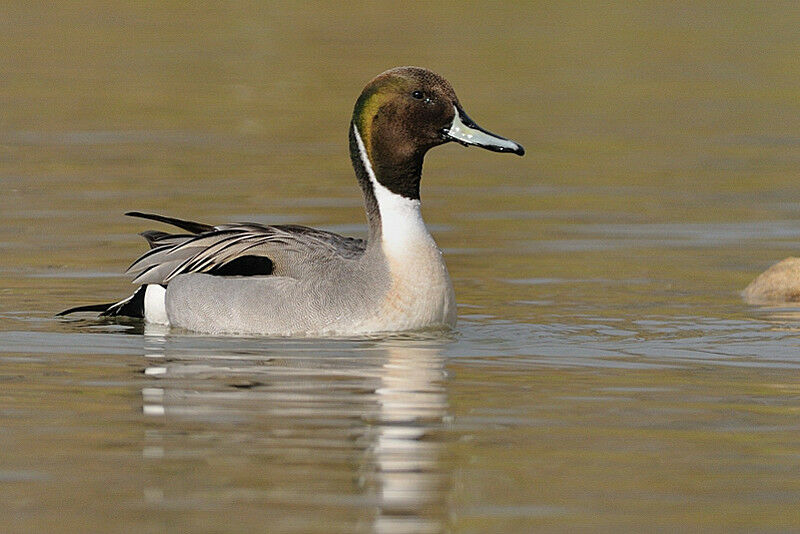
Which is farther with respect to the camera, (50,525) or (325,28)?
(325,28)

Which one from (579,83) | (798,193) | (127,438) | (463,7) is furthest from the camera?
(463,7)

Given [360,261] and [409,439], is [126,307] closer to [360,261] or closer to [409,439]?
[360,261]

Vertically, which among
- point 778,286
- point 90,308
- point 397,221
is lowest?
point 90,308

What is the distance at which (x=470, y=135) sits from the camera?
1087cm

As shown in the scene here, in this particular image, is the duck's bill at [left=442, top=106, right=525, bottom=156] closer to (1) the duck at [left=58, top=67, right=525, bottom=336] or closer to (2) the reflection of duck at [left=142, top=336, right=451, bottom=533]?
(1) the duck at [left=58, top=67, right=525, bottom=336]

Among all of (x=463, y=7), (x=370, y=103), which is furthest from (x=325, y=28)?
(x=370, y=103)

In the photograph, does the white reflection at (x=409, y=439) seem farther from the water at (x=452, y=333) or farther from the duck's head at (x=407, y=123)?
the duck's head at (x=407, y=123)

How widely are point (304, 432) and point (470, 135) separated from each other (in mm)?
3220

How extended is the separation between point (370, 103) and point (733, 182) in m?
6.61

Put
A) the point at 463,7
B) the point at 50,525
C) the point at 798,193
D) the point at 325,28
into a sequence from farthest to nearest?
the point at 463,7
the point at 325,28
the point at 798,193
the point at 50,525

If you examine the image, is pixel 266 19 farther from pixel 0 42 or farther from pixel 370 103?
pixel 370 103

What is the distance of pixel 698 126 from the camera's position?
824 inches

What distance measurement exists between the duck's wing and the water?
1.50 ft

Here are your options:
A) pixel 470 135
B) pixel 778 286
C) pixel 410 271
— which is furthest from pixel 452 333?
pixel 778 286
